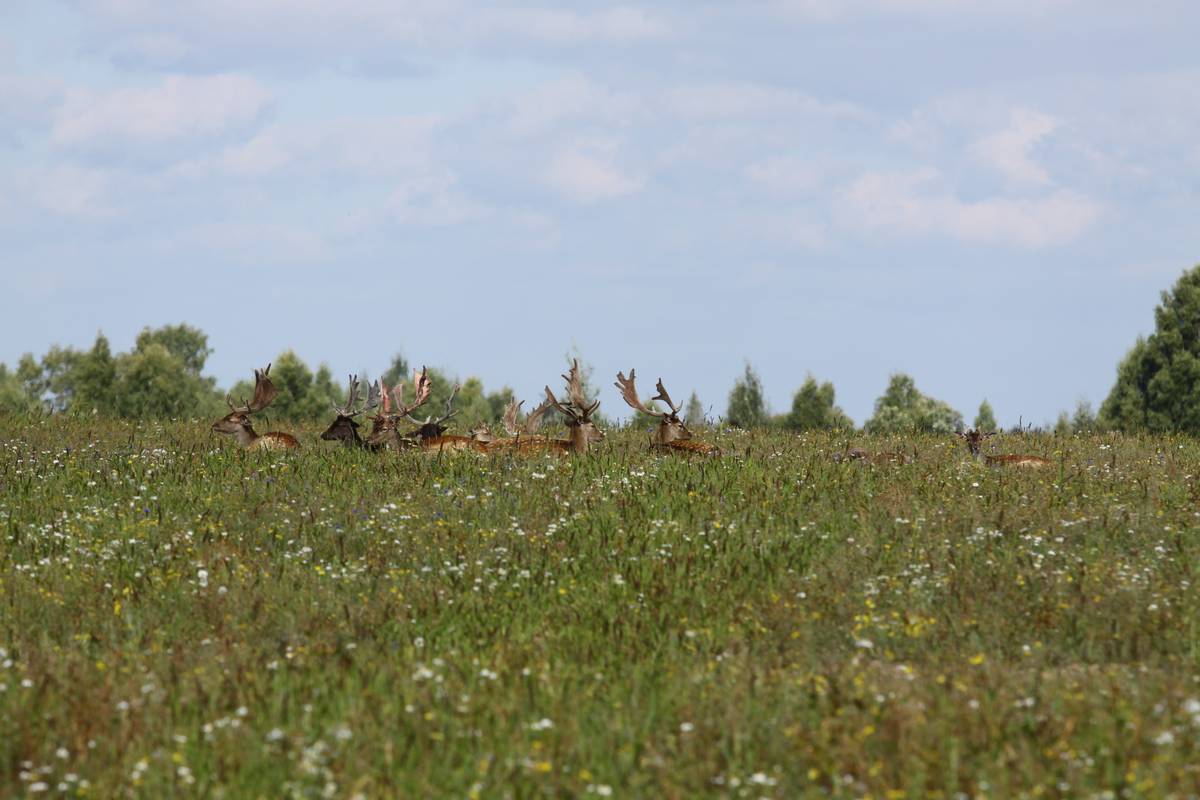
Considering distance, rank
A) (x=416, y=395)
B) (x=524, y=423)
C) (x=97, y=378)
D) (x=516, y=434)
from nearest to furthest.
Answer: (x=416, y=395) → (x=516, y=434) → (x=524, y=423) → (x=97, y=378)

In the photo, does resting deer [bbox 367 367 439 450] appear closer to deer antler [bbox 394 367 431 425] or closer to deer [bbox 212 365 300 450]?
deer antler [bbox 394 367 431 425]

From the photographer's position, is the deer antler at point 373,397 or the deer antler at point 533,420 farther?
the deer antler at point 533,420

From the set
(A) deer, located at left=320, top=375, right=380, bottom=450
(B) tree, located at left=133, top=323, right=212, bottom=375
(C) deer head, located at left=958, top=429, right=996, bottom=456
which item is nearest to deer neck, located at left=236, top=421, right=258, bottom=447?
(A) deer, located at left=320, top=375, right=380, bottom=450

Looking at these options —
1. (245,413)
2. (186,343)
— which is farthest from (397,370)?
(245,413)

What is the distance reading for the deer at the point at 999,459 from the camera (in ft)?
49.0

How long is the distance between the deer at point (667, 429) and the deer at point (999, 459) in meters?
3.19

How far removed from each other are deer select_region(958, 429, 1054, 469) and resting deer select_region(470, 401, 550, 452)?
17.7 ft

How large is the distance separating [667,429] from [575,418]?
1226mm

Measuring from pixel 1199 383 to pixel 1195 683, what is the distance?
41.6 metres

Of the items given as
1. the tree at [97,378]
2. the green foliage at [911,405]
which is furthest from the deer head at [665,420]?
the tree at [97,378]

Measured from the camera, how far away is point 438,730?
262 inches

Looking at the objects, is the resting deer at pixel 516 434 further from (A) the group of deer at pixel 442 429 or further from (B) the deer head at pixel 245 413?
(B) the deer head at pixel 245 413

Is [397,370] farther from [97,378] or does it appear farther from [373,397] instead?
[373,397]

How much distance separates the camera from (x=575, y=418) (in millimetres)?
16812
